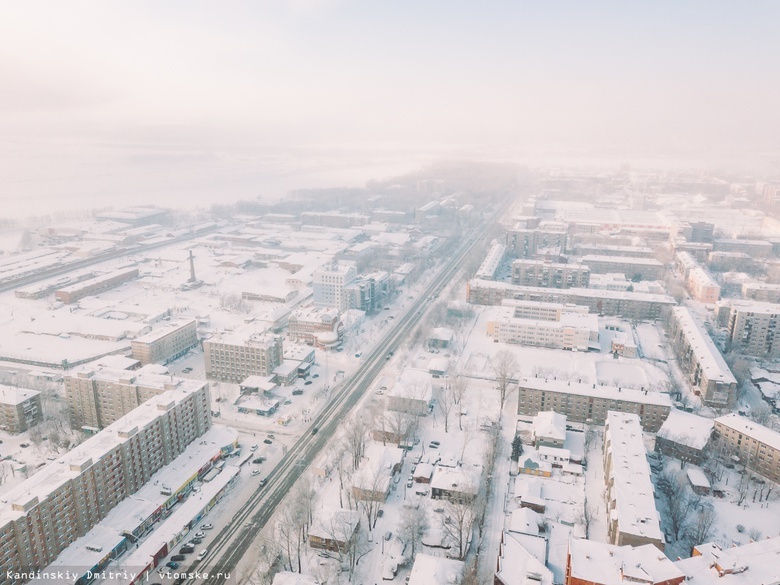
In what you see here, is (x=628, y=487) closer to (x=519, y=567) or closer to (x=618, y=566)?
(x=618, y=566)

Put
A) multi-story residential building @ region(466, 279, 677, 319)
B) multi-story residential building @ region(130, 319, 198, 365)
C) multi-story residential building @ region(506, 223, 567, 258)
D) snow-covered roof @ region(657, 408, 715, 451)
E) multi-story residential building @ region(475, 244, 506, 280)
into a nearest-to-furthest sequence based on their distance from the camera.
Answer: snow-covered roof @ region(657, 408, 715, 451), multi-story residential building @ region(130, 319, 198, 365), multi-story residential building @ region(466, 279, 677, 319), multi-story residential building @ region(475, 244, 506, 280), multi-story residential building @ region(506, 223, 567, 258)

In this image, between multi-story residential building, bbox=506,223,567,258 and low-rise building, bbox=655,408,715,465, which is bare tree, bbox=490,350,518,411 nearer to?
low-rise building, bbox=655,408,715,465

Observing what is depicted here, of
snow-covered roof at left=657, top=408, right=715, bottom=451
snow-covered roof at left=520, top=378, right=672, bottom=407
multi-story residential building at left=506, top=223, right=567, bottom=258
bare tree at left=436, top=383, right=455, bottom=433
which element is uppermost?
multi-story residential building at left=506, top=223, right=567, bottom=258

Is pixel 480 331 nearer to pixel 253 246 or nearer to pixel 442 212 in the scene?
pixel 253 246

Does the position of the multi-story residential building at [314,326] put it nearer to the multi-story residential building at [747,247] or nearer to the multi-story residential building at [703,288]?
the multi-story residential building at [703,288]

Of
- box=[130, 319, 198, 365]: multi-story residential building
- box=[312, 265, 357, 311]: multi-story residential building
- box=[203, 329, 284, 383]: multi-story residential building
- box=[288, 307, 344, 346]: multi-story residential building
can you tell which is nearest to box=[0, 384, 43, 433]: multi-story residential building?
box=[130, 319, 198, 365]: multi-story residential building

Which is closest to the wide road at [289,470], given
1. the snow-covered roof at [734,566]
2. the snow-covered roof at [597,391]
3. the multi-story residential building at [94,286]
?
the snow-covered roof at [597,391]

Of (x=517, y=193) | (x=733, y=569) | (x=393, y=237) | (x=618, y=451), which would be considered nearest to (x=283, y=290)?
(x=393, y=237)
